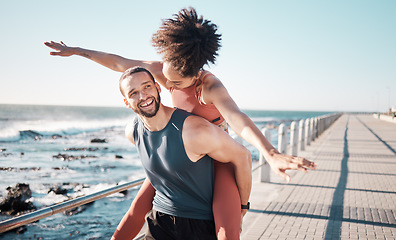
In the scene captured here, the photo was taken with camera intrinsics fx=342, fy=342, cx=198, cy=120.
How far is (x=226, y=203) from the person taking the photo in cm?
190

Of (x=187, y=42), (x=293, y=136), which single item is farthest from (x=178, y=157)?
(x=293, y=136)

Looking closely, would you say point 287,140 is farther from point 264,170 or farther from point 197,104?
point 197,104

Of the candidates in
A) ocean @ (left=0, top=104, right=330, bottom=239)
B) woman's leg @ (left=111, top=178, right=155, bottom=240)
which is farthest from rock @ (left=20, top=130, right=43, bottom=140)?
woman's leg @ (left=111, top=178, right=155, bottom=240)

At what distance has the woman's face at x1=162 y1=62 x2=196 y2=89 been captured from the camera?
1951mm

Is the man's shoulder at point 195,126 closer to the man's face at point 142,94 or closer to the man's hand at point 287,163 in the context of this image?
the man's face at point 142,94

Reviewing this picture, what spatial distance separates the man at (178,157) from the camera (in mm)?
1808

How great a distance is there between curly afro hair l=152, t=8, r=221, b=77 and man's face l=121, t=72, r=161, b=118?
18cm

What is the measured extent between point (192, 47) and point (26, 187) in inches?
382

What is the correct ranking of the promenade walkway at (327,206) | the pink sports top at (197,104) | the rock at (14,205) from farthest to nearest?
1. the rock at (14,205)
2. the promenade walkway at (327,206)
3. the pink sports top at (197,104)

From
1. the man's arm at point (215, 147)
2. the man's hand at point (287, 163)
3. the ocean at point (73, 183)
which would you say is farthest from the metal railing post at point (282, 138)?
the man's hand at point (287, 163)

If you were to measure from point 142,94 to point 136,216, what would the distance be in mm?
879

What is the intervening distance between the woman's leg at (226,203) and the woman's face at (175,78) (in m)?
0.51

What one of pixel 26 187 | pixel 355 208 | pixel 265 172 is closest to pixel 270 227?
pixel 355 208

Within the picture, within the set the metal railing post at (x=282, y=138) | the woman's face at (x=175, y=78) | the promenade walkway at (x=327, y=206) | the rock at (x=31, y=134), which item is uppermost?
the woman's face at (x=175, y=78)
